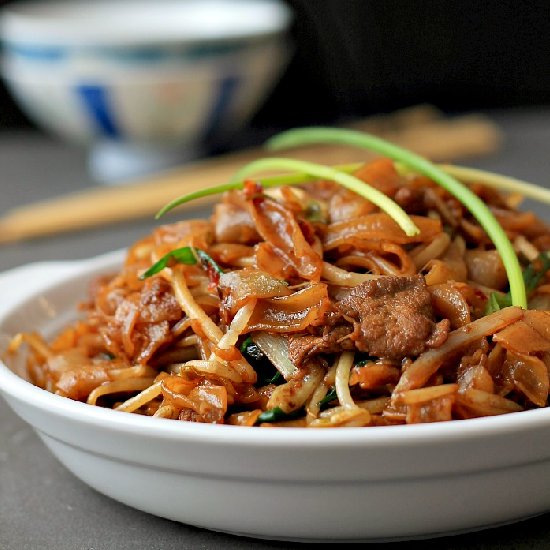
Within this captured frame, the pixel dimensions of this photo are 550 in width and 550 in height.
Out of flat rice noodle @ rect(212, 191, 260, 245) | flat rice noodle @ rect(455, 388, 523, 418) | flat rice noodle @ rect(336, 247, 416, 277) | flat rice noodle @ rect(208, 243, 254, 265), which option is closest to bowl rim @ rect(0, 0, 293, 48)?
flat rice noodle @ rect(212, 191, 260, 245)

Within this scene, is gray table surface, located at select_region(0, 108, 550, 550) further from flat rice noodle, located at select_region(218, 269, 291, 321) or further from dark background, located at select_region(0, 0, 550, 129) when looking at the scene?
dark background, located at select_region(0, 0, 550, 129)

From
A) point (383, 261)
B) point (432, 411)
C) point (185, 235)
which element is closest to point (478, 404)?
point (432, 411)

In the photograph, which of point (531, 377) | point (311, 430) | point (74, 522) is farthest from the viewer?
point (74, 522)

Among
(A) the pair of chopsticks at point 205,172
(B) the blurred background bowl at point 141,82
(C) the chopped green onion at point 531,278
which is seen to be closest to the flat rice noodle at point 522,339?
(C) the chopped green onion at point 531,278

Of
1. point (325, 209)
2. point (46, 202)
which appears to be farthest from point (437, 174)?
point (46, 202)

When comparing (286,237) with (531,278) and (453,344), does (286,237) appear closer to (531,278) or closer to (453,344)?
(453,344)

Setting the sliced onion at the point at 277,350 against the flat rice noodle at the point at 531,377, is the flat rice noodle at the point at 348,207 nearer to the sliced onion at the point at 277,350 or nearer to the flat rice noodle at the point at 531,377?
the sliced onion at the point at 277,350

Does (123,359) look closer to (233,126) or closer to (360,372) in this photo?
(360,372)
